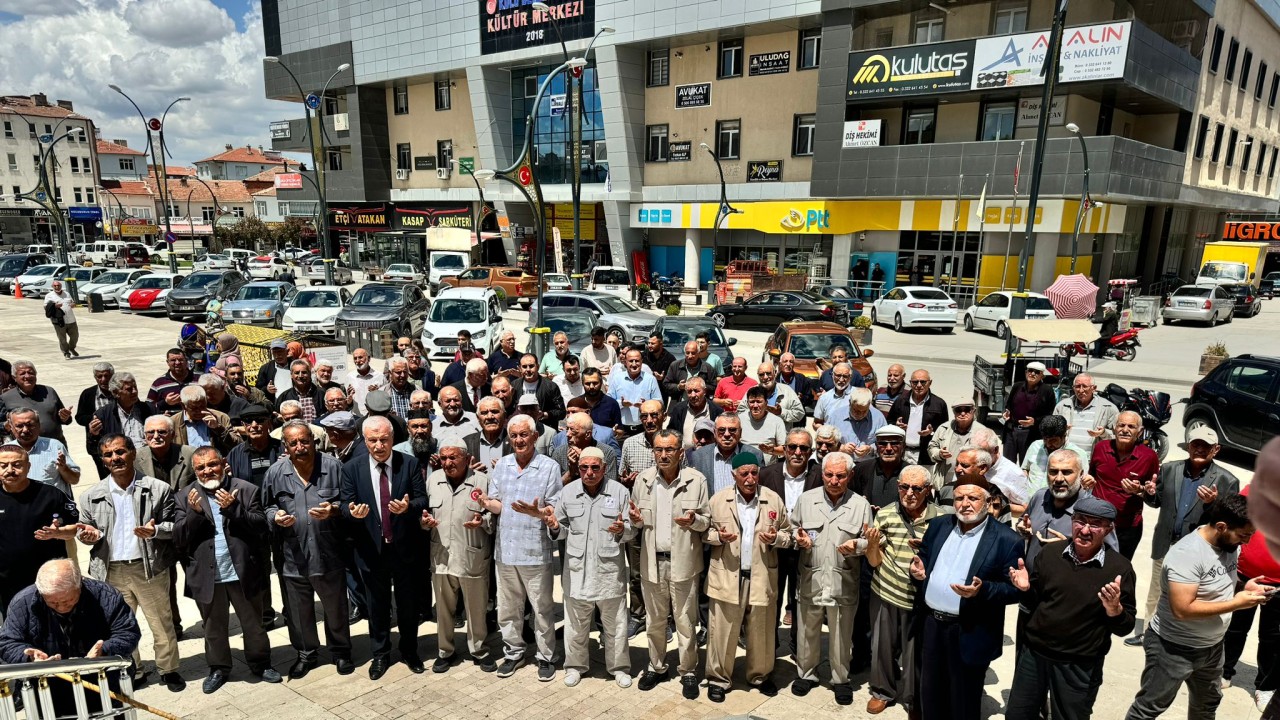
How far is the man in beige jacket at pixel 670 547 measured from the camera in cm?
487

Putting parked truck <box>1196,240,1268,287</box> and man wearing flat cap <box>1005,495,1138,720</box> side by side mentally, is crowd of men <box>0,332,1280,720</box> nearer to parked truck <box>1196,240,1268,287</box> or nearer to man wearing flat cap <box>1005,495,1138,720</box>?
man wearing flat cap <box>1005,495,1138,720</box>

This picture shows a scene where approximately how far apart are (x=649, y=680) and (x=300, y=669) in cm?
253

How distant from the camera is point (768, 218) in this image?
32.9 meters

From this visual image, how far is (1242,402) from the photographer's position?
956 cm

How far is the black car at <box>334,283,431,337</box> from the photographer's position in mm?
17467

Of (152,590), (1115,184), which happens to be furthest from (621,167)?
(152,590)

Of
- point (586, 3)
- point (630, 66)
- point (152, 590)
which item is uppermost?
point (586, 3)

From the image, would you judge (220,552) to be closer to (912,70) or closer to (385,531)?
(385,531)

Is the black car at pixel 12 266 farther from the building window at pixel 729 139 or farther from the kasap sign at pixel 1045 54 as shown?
the kasap sign at pixel 1045 54

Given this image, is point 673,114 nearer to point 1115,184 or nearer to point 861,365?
point 1115,184

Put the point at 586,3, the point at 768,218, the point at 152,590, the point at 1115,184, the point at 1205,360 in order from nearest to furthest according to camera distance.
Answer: the point at 152,590, the point at 1205,360, the point at 1115,184, the point at 768,218, the point at 586,3

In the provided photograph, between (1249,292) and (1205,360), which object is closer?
(1205,360)

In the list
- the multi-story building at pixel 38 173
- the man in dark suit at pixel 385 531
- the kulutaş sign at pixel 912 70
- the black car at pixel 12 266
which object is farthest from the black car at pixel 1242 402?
the multi-story building at pixel 38 173

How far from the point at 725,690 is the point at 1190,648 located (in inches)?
109
